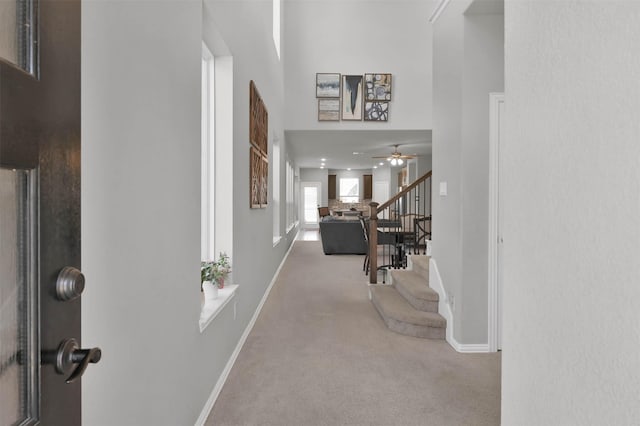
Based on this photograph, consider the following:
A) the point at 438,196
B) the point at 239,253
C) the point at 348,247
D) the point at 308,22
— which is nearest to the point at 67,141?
the point at 239,253

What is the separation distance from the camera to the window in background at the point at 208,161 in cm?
269

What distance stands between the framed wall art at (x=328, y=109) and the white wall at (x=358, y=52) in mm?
84

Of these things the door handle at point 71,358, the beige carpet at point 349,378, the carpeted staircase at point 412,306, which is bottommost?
the beige carpet at point 349,378

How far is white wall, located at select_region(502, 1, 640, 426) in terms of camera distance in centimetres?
98

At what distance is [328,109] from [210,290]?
509cm

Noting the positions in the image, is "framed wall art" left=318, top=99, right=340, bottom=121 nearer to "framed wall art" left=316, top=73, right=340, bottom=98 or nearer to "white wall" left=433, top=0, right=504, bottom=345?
"framed wall art" left=316, top=73, right=340, bottom=98

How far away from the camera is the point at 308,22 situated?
6848 millimetres

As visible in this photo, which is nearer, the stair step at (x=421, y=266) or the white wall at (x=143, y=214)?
the white wall at (x=143, y=214)

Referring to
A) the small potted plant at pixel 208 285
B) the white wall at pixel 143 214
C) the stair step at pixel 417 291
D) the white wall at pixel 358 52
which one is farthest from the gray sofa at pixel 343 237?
the white wall at pixel 143 214

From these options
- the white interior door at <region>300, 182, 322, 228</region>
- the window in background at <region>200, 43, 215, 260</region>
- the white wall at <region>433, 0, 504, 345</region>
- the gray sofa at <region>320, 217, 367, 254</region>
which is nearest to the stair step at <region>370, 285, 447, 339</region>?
the white wall at <region>433, 0, 504, 345</region>

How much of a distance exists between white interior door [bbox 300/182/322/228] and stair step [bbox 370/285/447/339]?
1251 centimetres

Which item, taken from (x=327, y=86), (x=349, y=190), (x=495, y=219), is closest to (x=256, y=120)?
(x=495, y=219)

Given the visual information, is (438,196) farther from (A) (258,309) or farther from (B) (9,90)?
(B) (9,90)

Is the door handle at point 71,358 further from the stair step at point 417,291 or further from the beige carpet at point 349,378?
the stair step at point 417,291
